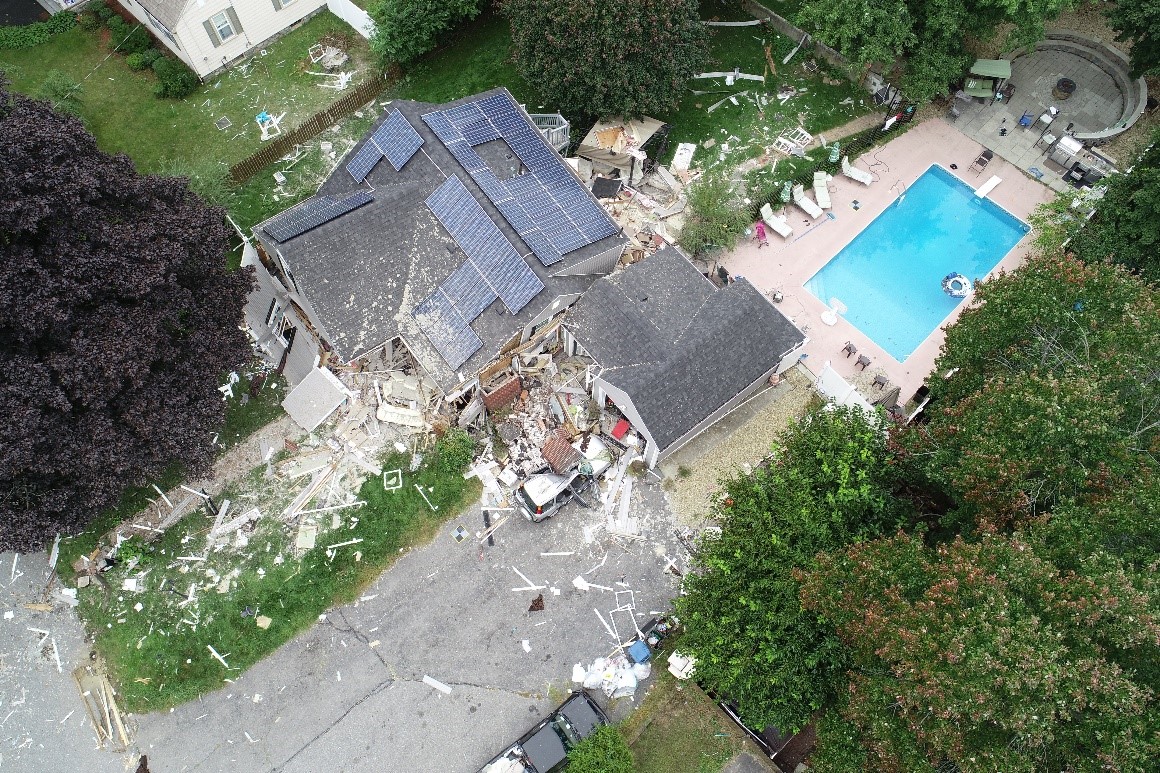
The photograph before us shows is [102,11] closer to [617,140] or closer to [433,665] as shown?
[617,140]

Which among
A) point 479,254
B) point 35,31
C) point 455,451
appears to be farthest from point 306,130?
point 455,451

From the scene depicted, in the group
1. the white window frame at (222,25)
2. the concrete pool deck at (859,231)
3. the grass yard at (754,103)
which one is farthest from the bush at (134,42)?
the concrete pool deck at (859,231)

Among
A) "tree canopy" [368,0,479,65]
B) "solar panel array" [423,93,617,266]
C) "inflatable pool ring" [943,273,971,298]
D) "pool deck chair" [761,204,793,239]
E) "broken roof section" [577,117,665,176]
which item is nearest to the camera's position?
"solar panel array" [423,93,617,266]

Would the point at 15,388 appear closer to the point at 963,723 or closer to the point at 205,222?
the point at 205,222

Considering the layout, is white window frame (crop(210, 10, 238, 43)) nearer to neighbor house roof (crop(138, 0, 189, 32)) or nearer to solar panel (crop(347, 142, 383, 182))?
neighbor house roof (crop(138, 0, 189, 32))

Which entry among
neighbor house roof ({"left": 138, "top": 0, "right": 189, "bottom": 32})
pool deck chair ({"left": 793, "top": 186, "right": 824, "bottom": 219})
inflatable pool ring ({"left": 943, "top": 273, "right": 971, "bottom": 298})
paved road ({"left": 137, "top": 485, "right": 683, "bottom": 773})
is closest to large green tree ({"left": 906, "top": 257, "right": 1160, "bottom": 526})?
inflatable pool ring ({"left": 943, "top": 273, "right": 971, "bottom": 298})

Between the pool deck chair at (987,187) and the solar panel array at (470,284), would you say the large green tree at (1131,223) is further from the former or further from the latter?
the solar panel array at (470,284)

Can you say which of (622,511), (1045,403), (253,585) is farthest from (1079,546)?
(253,585)
